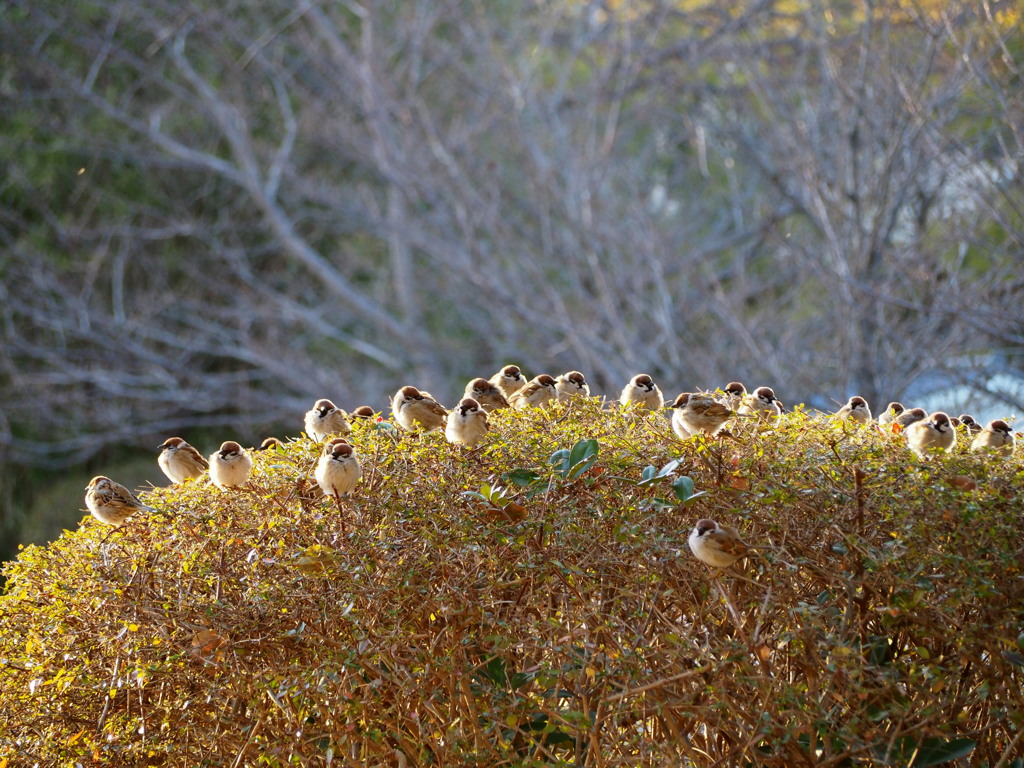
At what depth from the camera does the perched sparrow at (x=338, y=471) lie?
249 cm

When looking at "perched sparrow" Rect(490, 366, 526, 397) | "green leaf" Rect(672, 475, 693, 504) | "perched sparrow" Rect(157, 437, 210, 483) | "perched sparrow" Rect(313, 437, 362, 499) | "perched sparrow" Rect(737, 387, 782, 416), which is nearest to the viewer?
"green leaf" Rect(672, 475, 693, 504)

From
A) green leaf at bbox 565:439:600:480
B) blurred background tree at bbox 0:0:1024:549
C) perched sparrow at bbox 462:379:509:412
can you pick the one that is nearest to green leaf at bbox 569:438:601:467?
green leaf at bbox 565:439:600:480

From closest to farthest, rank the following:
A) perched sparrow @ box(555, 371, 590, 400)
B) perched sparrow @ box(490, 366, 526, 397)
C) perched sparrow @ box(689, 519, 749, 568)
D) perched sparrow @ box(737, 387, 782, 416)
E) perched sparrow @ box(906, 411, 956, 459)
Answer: perched sparrow @ box(689, 519, 749, 568) → perched sparrow @ box(906, 411, 956, 459) → perched sparrow @ box(737, 387, 782, 416) → perched sparrow @ box(555, 371, 590, 400) → perched sparrow @ box(490, 366, 526, 397)

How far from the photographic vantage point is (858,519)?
236 centimetres

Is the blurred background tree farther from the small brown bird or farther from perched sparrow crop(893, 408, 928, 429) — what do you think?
the small brown bird

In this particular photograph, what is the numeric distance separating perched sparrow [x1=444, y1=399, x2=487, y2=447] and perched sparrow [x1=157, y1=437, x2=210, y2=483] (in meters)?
0.91

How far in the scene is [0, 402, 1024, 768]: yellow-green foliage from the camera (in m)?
2.26

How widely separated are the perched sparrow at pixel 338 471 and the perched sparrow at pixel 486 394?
2.98 feet

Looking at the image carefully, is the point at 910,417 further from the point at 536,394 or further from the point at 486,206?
the point at 486,206

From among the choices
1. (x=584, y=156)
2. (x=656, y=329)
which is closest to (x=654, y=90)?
(x=584, y=156)

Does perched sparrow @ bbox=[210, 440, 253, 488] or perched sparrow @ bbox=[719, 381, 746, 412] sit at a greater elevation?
perched sparrow @ bbox=[210, 440, 253, 488]

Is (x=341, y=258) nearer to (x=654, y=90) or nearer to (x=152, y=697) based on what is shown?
(x=654, y=90)

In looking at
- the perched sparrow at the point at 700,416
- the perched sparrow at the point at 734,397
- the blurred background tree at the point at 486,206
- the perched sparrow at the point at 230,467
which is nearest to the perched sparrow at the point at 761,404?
the perched sparrow at the point at 734,397

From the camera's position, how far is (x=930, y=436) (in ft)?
8.86
